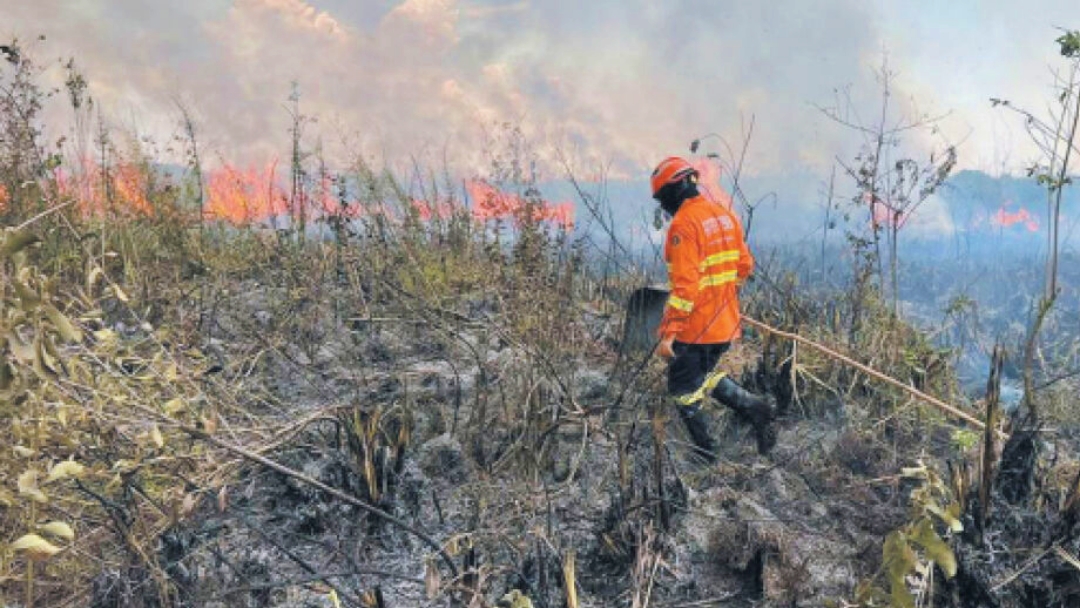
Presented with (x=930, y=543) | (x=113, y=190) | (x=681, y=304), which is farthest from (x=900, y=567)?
(x=113, y=190)

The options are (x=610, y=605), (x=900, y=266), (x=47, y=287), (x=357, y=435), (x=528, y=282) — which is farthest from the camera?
(x=900, y=266)

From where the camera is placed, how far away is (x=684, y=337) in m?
4.09

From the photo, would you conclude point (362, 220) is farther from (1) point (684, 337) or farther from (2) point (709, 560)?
(2) point (709, 560)

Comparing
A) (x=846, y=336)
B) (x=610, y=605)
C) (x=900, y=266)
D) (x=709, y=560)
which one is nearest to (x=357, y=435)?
(x=610, y=605)

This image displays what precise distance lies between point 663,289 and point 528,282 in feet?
3.50

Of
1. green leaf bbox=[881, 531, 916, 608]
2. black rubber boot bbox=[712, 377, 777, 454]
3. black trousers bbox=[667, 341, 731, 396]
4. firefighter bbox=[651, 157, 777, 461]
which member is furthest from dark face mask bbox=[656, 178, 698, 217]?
green leaf bbox=[881, 531, 916, 608]

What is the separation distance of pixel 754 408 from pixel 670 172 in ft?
4.61

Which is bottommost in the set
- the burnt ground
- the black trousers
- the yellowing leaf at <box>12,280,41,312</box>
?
the burnt ground

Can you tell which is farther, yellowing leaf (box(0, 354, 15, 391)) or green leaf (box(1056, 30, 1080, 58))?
green leaf (box(1056, 30, 1080, 58))

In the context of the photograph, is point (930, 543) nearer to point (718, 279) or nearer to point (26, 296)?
point (26, 296)

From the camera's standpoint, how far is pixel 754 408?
4.13 m

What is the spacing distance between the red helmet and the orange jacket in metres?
0.15

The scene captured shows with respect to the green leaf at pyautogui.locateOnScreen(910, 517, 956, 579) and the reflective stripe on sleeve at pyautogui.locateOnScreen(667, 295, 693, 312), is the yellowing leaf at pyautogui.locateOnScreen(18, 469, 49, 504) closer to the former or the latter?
the green leaf at pyautogui.locateOnScreen(910, 517, 956, 579)

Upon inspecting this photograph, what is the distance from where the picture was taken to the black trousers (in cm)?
411
